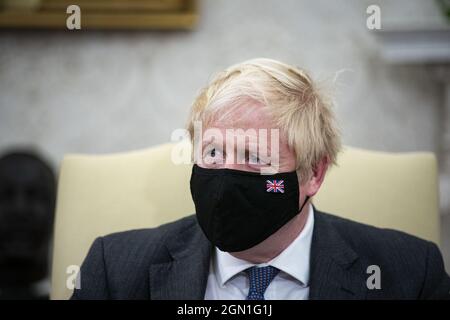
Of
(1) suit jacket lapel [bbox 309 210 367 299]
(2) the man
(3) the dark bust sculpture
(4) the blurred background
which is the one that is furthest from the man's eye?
(3) the dark bust sculpture

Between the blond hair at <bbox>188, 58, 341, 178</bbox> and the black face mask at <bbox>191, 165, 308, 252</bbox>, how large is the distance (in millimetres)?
65

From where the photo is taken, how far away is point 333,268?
112 cm

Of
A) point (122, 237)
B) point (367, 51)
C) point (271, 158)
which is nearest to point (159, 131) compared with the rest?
point (367, 51)

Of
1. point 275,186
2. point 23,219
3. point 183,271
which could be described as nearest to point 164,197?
point 183,271

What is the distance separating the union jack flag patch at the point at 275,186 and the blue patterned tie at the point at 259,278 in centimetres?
15

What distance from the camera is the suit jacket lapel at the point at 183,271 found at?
1.11 metres

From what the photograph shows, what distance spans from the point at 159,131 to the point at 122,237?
46.9 inches

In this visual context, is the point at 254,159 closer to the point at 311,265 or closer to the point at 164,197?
the point at 311,265

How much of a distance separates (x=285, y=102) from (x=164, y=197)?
402 millimetres

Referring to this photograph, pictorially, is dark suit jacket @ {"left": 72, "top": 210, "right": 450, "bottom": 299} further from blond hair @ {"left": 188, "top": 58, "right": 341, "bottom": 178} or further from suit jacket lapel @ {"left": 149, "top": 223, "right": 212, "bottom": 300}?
blond hair @ {"left": 188, "top": 58, "right": 341, "bottom": 178}

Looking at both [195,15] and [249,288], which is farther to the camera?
[195,15]

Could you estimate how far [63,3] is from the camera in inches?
91.4
